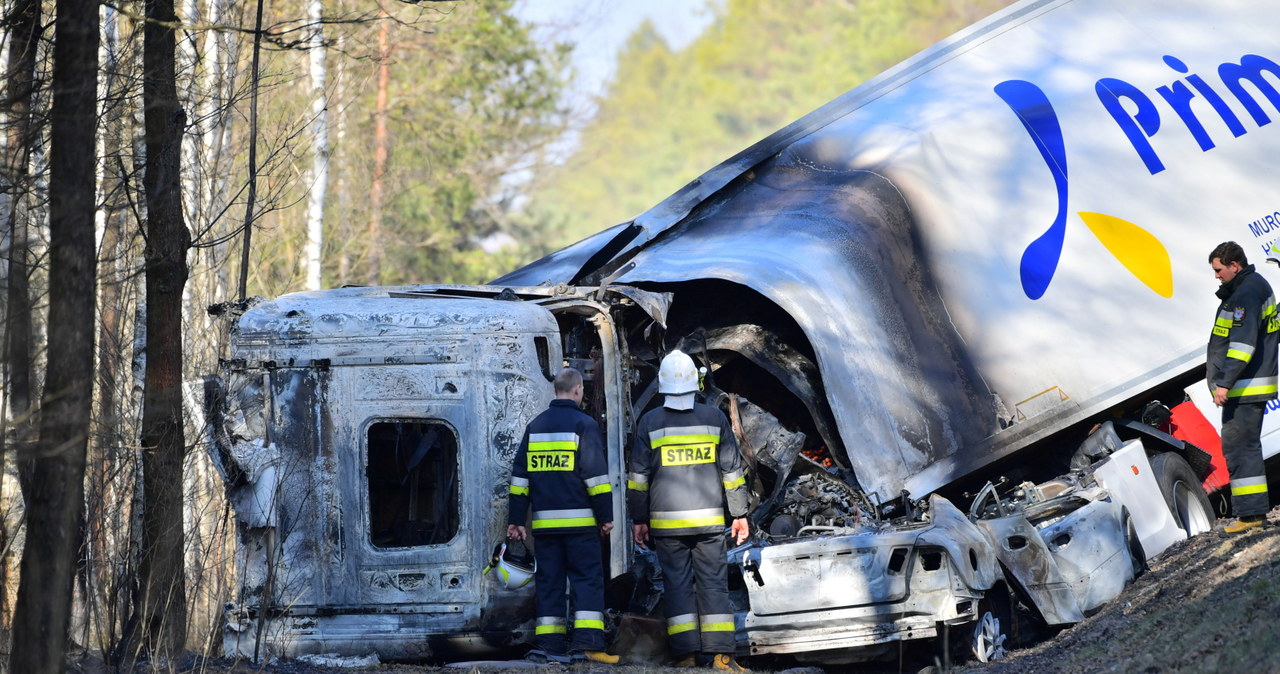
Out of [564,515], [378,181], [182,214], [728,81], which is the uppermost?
[728,81]

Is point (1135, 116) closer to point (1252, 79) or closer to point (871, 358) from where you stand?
point (1252, 79)

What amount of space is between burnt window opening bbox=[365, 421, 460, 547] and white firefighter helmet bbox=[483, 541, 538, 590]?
0.25m

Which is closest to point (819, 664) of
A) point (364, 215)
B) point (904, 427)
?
→ point (904, 427)

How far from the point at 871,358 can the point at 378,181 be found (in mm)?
13934

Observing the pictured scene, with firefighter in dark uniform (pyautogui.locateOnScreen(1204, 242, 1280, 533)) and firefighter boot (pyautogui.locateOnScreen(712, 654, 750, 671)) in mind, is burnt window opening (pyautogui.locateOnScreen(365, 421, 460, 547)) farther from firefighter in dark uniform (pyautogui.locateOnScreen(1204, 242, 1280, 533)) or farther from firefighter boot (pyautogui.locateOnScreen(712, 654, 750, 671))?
firefighter in dark uniform (pyautogui.locateOnScreen(1204, 242, 1280, 533))

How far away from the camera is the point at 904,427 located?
7770 mm

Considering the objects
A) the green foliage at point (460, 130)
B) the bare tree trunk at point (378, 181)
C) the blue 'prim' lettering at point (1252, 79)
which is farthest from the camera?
the green foliage at point (460, 130)

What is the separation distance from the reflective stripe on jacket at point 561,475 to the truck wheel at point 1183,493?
3514 millimetres

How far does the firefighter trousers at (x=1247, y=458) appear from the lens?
7.64m

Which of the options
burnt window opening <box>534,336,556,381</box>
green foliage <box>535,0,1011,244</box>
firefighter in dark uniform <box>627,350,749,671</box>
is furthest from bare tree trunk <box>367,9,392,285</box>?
green foliage <box>535,0,1011,244</box>

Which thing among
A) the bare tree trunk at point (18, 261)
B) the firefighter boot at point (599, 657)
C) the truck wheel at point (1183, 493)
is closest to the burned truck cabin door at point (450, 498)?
the firefighter boot at point (599, 657)

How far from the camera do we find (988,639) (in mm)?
7062

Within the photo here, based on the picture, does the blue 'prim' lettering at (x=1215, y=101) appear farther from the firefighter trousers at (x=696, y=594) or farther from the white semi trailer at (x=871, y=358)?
the firefighter trousers at (x=696, y=594)

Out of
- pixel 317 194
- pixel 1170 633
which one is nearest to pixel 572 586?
pixel 1170 633
